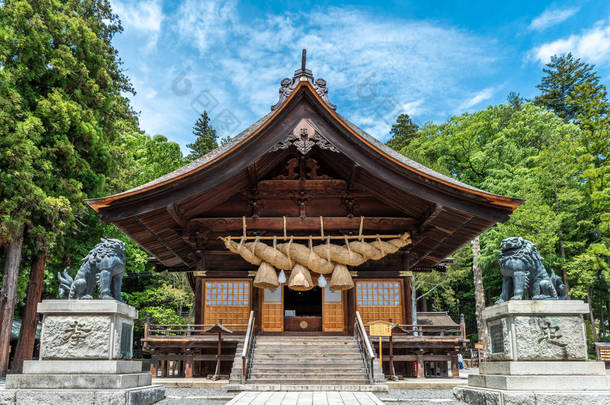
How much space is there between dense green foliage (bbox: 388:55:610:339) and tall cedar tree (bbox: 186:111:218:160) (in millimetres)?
19188

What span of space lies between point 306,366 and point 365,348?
1443 mm

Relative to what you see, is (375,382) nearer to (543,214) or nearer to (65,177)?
(65,177)

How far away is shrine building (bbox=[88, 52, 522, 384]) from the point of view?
10102 millimetres

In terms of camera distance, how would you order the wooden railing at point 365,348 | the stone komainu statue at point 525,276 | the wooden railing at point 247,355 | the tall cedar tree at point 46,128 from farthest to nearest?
the tall cedar tree at point 46,128 < the wooden railing at point 365,348 < the wooden railing at point 247,355 < the stone komainu statue at point 525,276

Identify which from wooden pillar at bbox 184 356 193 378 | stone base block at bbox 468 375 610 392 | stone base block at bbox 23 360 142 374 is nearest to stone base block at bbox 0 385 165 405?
stone base block at bbox 23 360 142 374

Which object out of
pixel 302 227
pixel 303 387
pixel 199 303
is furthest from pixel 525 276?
pixel 199 303

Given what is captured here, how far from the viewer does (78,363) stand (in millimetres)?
5699

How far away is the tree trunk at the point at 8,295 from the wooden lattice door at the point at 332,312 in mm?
11518

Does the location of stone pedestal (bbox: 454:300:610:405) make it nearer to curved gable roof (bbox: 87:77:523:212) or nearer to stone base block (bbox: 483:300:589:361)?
stone base block (bbox: 483:300:589:361)

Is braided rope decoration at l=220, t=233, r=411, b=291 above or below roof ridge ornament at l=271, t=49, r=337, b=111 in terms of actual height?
below

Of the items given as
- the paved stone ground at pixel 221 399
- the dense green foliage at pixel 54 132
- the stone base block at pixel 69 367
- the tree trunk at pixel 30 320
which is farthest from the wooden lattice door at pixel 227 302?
the tree trunk at pixel 30 320

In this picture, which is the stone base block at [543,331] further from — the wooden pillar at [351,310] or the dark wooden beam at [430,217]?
the wooden pillar at [351,310]

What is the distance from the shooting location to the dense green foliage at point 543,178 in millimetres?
25031

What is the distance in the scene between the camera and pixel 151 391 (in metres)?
6.46
